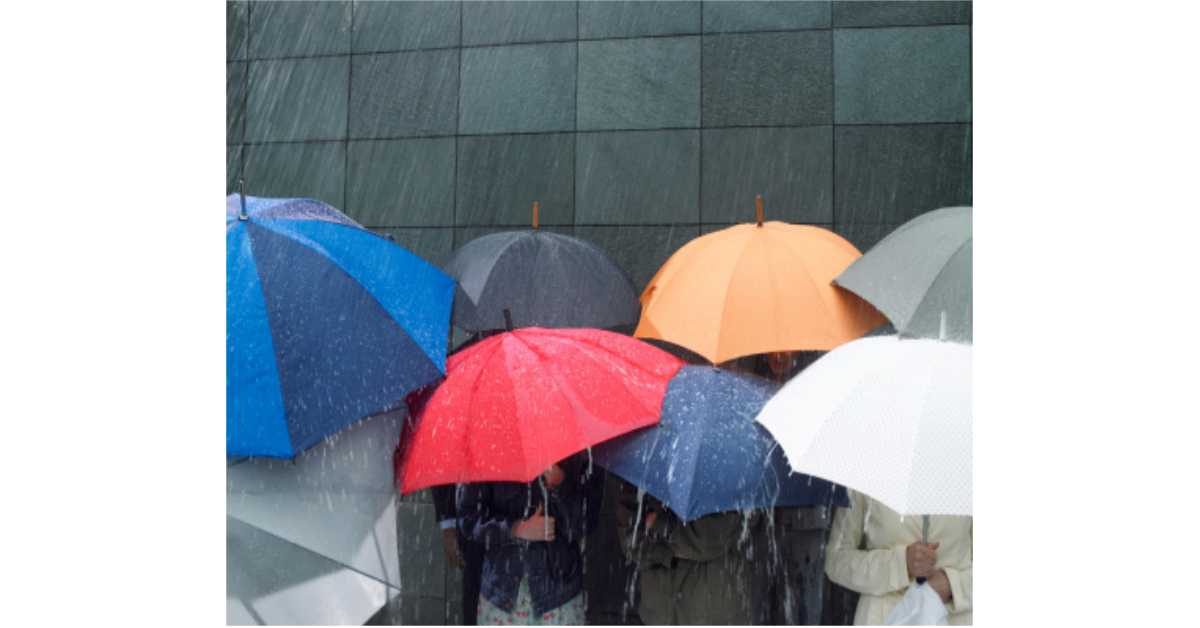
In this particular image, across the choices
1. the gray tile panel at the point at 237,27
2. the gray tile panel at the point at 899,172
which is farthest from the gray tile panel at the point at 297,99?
the gray tile panel at the point at 899,172

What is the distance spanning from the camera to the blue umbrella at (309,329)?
3818 millimetres

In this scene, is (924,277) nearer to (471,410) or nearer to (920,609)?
(920,609)

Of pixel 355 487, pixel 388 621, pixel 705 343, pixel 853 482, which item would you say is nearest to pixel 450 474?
pixel 355 487

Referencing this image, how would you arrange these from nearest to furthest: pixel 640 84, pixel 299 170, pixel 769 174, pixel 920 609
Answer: pixel 920 609 → pixel 769 174 → pixel 640 84 → pixel 299 170

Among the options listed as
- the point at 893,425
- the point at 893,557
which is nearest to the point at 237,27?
the point at 893,425

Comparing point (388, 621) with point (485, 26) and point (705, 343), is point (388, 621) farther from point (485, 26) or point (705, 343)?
point (485, 26)

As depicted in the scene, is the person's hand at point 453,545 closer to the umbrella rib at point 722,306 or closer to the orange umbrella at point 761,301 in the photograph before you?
the orange umbrella at point 761,301

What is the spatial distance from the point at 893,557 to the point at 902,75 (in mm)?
4198

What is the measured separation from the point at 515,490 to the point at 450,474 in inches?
21.9

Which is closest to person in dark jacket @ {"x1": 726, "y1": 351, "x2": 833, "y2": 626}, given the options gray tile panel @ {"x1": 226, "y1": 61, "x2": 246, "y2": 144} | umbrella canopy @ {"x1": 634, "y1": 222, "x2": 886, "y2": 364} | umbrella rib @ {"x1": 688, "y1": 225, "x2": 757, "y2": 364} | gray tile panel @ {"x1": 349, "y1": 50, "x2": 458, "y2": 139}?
umbrella rib @ {"x1": 688, "y1": 225, "x2": 757, "y2": 364}

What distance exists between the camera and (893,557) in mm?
4195

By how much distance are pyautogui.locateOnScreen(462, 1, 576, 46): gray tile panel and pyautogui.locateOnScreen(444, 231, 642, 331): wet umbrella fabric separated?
245 centimetres

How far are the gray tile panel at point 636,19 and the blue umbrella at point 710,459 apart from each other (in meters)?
4.00

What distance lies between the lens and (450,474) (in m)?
4.08
